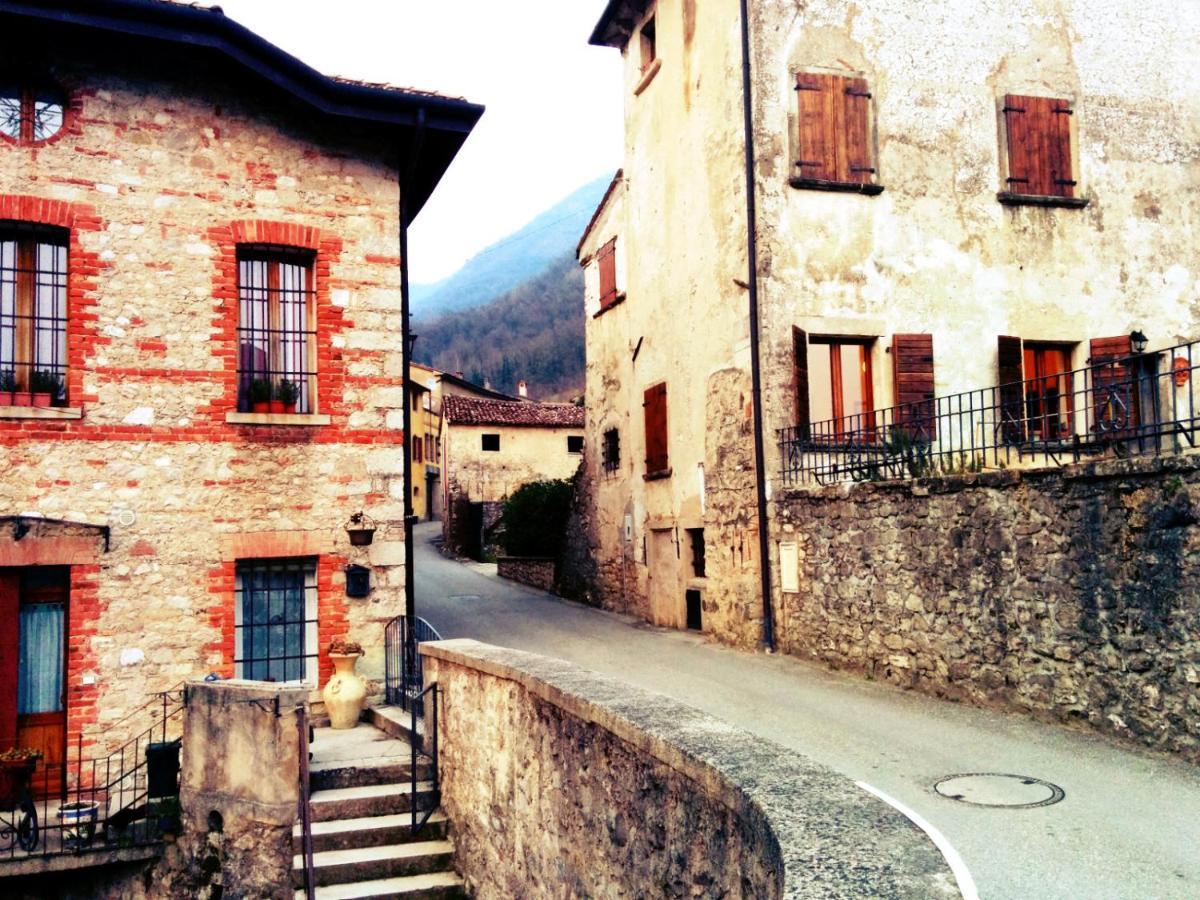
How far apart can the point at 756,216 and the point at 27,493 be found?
9496 mm

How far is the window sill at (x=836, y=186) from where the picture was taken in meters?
13.9

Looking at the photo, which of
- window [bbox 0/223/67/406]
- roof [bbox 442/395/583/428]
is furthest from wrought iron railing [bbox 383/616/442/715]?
roof [bbox 442/395/583/428]

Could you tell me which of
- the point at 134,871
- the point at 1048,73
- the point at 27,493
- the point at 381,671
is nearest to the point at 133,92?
the point at 27,493

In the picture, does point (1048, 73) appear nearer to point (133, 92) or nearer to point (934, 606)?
point (934, 606)

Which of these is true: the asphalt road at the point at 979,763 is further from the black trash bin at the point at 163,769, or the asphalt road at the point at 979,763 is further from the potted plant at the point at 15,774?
the potted plant at the point at 15,774

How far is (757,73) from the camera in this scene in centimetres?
1394

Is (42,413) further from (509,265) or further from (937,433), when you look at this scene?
(509,265)

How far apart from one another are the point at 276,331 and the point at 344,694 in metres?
4.08

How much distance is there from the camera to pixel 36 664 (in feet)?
32.9

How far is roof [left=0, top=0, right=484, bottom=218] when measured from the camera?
10086 millimetres

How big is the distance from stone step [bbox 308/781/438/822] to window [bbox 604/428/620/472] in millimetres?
11223

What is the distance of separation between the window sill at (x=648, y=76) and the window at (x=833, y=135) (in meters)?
3.86

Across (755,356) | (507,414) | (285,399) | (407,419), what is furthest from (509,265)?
(285,399)

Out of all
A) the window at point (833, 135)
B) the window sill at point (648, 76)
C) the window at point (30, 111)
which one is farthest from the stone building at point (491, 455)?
the window at point (30, 111)
